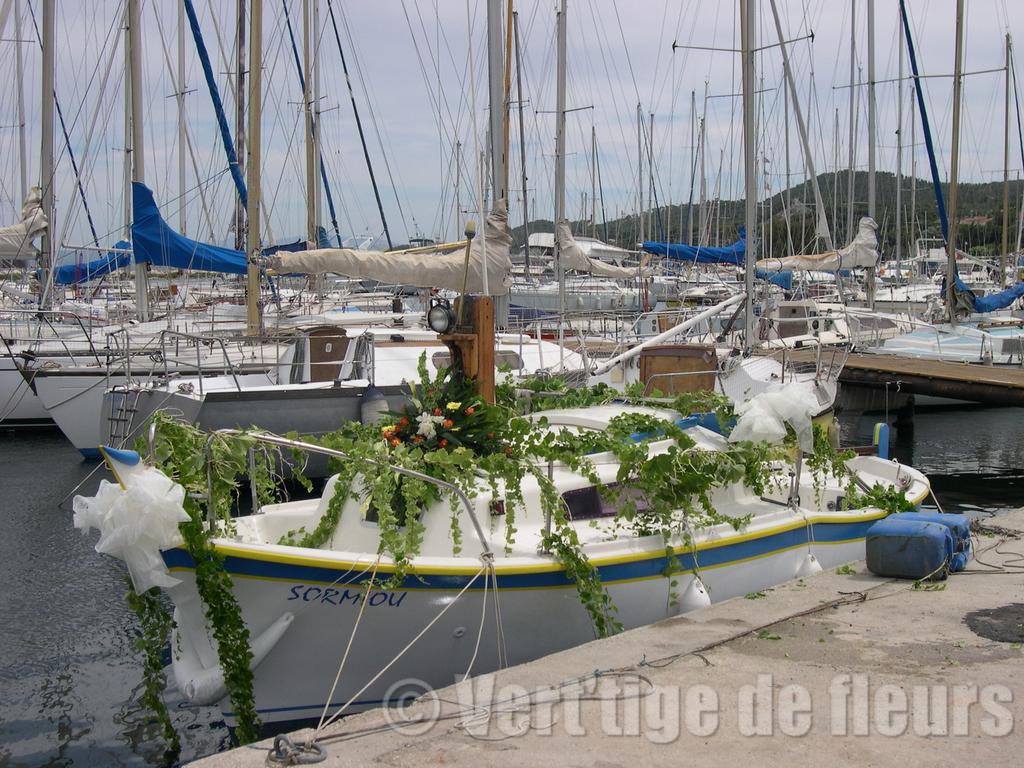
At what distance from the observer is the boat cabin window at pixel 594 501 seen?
866 cm

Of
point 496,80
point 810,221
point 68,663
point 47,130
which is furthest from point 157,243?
point 810,221

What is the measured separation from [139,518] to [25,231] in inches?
856

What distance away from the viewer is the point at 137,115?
74.1 ft

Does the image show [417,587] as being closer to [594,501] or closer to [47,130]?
[594,501]

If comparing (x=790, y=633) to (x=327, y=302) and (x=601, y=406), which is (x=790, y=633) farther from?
(x=327, y=302)

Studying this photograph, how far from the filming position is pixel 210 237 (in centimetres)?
2908

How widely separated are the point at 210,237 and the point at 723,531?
934 inches

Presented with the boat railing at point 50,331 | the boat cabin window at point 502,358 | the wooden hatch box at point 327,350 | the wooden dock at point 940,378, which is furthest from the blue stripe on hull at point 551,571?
the boat railing at point 50,331

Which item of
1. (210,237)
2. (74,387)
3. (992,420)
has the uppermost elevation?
(210,237)

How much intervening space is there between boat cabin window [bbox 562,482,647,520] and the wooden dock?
→ 15186 mm

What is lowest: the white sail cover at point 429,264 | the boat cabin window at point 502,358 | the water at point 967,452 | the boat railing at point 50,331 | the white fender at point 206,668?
the water at point 967,452

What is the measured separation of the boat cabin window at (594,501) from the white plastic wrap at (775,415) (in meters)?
1.10

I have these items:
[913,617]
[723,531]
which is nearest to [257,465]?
[723,531]

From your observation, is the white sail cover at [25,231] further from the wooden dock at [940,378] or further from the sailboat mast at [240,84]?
the wooden dock at [940,378]
